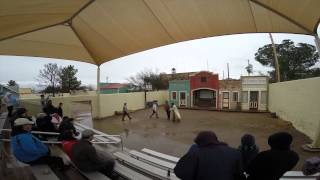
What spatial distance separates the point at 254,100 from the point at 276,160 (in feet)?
90.2

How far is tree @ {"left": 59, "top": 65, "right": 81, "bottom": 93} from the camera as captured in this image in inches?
1775

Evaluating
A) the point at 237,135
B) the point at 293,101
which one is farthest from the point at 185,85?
the point at 237,135

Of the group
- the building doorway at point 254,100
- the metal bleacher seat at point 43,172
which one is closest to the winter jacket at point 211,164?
the metal bleacher seat at point 43,172

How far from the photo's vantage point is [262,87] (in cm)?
2875

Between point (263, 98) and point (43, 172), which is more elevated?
point (263, 98)

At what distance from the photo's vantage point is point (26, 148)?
4.35 metres

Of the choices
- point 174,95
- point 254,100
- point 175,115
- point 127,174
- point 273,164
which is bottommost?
point 175,115

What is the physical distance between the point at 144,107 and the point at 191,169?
30.6m

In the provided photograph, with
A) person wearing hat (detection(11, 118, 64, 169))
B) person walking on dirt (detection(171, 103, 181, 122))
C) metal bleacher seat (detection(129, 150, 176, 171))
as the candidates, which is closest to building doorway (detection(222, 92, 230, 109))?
person walking on dirt (detection(171, 103, 181, 122))

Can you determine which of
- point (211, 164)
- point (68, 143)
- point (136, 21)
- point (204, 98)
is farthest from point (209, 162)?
→ point (204, 98)

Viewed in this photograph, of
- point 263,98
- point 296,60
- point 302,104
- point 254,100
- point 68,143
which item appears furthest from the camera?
point 296,60

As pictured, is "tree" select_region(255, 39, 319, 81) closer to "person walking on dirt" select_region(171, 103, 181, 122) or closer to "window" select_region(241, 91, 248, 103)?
"window" select_region(241, 91, 248, 103)

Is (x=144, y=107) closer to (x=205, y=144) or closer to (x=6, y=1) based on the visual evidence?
(x=6, y=1)

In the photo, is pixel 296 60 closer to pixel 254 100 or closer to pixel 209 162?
pixel 254 100
